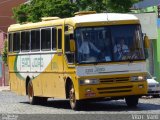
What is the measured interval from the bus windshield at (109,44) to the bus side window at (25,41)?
601 cm

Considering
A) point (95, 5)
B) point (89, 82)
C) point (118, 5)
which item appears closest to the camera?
point (89, 82)

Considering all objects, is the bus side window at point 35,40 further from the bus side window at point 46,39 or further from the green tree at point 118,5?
the green tree at point 118,5

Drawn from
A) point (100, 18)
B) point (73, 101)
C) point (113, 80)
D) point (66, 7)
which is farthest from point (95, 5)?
point (113, 80)

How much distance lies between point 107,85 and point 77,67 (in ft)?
4.05

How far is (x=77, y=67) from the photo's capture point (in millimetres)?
22141

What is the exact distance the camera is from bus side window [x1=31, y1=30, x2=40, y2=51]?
26.7 meters

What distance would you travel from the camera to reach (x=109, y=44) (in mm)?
22422

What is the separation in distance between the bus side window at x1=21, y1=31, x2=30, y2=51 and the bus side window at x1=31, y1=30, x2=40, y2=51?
603 mm

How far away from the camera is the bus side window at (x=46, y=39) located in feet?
83.0

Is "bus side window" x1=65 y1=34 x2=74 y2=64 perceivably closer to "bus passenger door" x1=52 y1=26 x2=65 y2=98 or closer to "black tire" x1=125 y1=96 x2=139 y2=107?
"bus passenger door" x1=52 y1=26 x2=65 y2=98

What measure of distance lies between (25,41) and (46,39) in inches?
119

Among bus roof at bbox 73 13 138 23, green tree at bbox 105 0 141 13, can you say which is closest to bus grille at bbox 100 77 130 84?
bus roof at bbox 73 13 138 23

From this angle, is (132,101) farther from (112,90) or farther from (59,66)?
(59,66)

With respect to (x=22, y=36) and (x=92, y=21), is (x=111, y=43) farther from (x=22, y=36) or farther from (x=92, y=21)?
(x=22, y=36)
